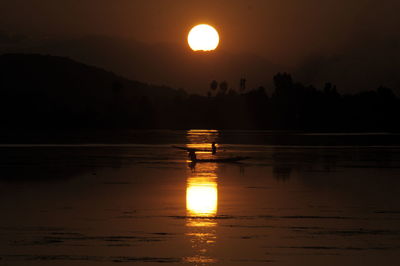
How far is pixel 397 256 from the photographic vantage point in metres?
19.5

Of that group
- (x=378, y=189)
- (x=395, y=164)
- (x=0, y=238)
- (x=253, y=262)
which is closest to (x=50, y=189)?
(x=0, y=238)

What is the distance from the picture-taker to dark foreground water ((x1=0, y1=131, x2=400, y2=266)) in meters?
19.5

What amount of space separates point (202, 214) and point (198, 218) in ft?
3.67

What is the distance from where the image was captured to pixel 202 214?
1072 inches

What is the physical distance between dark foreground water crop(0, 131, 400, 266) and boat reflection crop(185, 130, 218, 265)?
4 cm

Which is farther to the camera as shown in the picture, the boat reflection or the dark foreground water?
the boat reflection

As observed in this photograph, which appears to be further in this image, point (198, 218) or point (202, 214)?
point (202, 214)

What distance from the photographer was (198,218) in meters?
26.1

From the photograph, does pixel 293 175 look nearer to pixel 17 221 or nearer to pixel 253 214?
pixel 253 214

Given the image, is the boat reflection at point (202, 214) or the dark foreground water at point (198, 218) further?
the boat reflection at point (202, 214)

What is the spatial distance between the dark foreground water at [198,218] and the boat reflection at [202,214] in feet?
0.13

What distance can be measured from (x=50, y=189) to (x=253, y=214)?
1341 cm

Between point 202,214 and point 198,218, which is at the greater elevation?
point 202,214

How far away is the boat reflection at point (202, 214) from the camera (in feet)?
65.3
